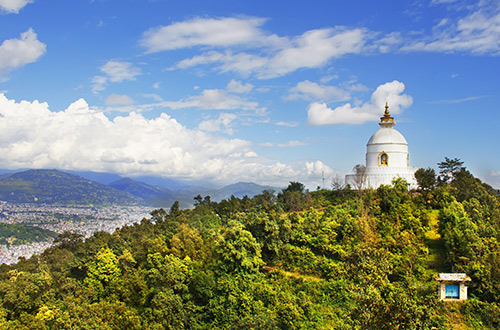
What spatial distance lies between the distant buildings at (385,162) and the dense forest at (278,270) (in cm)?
329

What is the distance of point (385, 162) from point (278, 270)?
17.6 metres

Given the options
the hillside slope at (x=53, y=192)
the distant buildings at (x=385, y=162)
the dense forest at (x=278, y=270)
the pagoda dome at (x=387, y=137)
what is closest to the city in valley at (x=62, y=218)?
the hillside slope at (x=53, y=192)

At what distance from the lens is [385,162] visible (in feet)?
118

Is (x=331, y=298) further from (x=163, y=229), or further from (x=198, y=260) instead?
(x=163, y=229)

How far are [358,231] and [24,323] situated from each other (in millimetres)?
20229

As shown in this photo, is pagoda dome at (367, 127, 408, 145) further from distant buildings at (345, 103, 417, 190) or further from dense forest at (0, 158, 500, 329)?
dense forest at (0, 158, 500, 329)

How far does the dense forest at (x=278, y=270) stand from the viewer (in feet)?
63.9

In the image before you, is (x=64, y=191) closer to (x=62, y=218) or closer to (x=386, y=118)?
(x=62, y=218)

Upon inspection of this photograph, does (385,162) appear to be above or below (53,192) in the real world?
above

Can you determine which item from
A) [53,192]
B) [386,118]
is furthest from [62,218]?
[386,118]

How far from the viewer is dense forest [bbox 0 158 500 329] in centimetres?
1948

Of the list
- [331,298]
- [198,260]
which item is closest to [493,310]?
[331,298]

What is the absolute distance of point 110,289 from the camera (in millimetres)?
25312

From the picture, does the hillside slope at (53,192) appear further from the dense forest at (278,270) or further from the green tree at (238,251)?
the green tree at (238,251)
